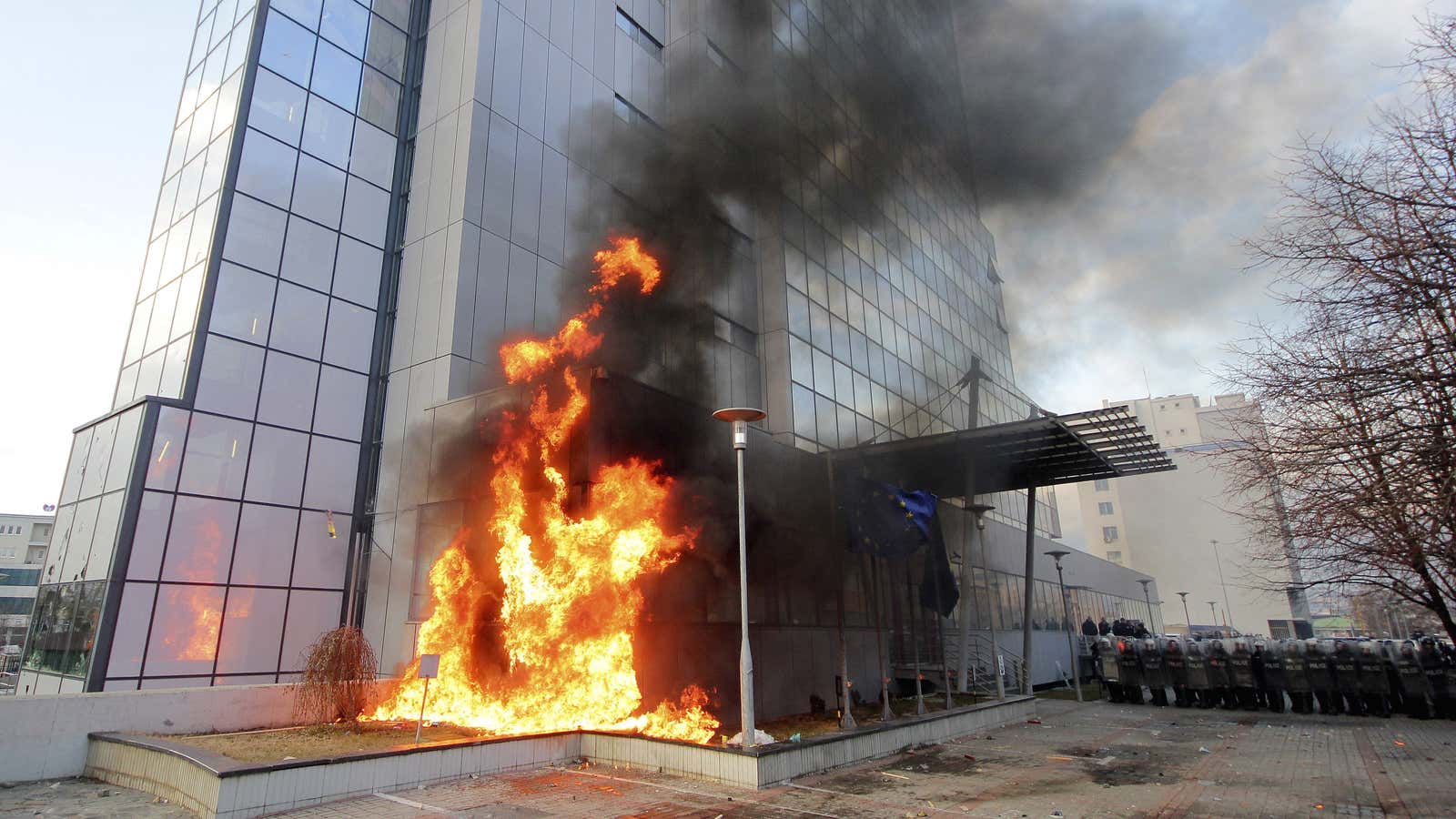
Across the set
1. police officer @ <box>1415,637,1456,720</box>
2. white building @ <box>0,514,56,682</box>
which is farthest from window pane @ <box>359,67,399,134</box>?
white building @ <box>0,514,56,682</box>

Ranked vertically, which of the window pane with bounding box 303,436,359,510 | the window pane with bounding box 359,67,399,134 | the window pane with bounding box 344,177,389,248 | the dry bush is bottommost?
the dry bush

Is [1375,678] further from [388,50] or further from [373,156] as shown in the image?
[388,50]

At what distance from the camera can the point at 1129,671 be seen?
70.7 feet

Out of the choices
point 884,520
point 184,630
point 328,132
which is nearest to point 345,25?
point 328,132

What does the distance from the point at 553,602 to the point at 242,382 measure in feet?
34.4

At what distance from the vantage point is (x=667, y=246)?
831 inches

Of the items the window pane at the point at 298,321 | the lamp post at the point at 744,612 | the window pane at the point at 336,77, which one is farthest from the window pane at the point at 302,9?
the lamp post at the point at 744,612

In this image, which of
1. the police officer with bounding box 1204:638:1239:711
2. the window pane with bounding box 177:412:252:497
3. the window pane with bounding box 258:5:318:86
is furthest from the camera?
the police officer with bounding box 1204:638:1239:711

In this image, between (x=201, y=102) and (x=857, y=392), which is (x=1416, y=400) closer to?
(x=857, y=392)

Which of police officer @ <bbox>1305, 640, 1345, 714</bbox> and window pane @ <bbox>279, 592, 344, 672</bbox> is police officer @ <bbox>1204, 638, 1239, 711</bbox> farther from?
window pane @ <bbox>279, 592, 344, 672</bbox>

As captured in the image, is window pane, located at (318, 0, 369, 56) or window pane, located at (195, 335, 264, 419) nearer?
window pane, located at (195, 335, 264, 419)

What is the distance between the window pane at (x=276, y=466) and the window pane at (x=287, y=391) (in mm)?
328

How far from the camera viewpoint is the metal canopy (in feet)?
59.4

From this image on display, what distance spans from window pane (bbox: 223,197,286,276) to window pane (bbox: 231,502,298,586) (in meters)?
6.23
